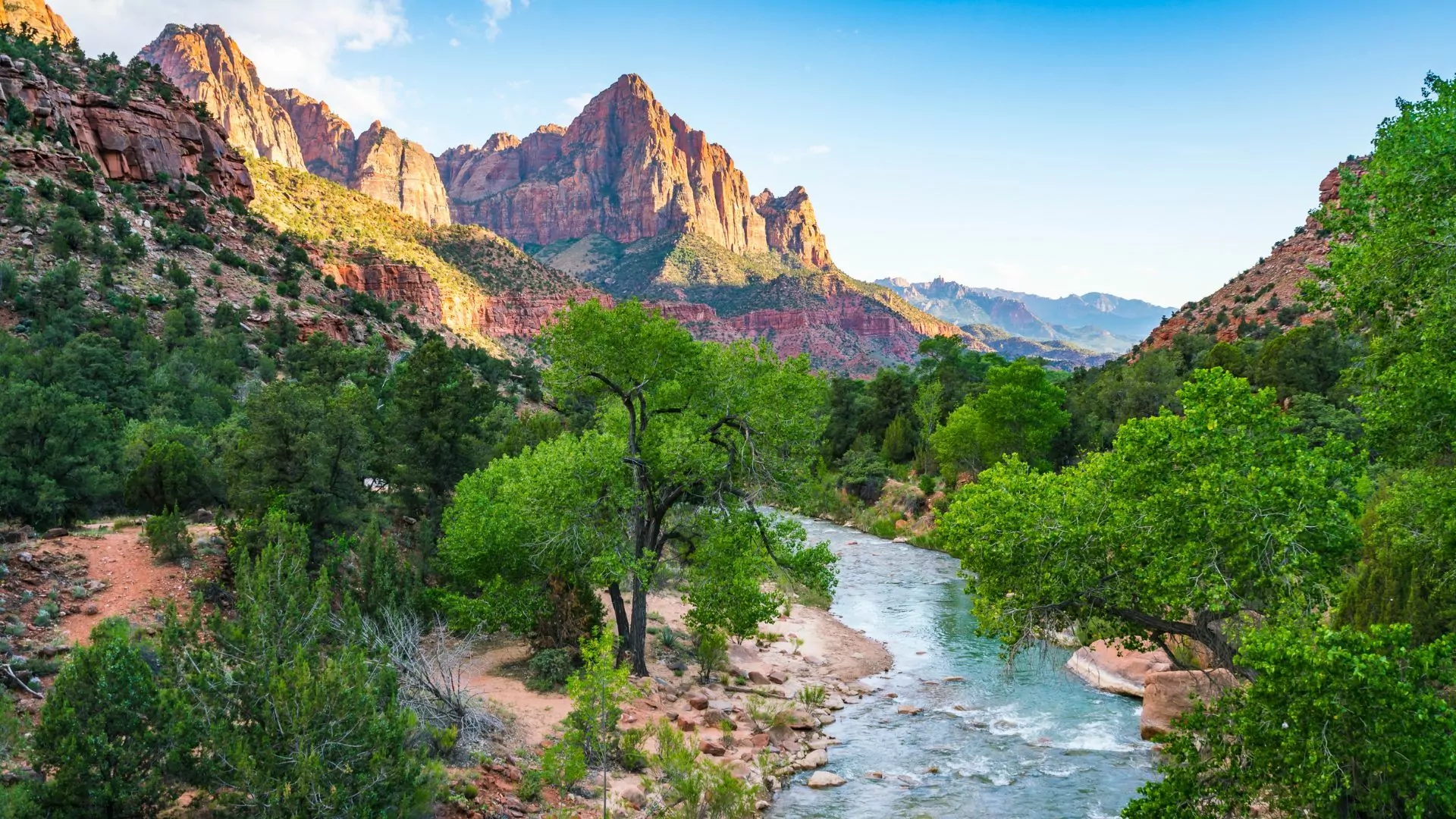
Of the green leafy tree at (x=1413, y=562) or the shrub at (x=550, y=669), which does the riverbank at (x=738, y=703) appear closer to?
the shrub at (x=550, y=669)

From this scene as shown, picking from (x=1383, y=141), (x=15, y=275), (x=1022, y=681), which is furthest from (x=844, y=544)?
(x=15, y=275)

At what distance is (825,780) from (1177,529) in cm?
779

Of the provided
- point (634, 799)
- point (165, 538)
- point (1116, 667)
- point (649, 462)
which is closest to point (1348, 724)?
point (634, 799)

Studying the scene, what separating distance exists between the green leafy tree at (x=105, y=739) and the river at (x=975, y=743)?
880 centimetres

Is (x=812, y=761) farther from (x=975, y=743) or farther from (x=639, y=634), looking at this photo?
(x=639, y=634)

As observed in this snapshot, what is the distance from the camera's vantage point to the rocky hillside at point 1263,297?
199 ft

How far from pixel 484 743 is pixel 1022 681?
14.2 metres

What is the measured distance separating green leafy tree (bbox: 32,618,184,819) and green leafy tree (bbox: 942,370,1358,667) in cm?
1018

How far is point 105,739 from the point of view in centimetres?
721

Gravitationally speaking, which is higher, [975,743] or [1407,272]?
[1407,272]

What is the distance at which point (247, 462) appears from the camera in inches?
722

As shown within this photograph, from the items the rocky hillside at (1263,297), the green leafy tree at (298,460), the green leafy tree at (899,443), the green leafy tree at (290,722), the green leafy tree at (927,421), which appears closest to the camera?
the green leafy tree at (290,722)

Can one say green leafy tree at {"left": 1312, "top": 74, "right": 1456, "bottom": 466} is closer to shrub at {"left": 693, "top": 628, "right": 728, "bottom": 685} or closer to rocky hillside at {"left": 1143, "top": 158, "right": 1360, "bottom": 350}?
shrub at {"left": 693, "top": 628, "right": 728, "bottom": 685}

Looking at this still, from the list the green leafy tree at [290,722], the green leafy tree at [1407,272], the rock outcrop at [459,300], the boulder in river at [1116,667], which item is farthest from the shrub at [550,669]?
the rock outcrop at [459,300]
